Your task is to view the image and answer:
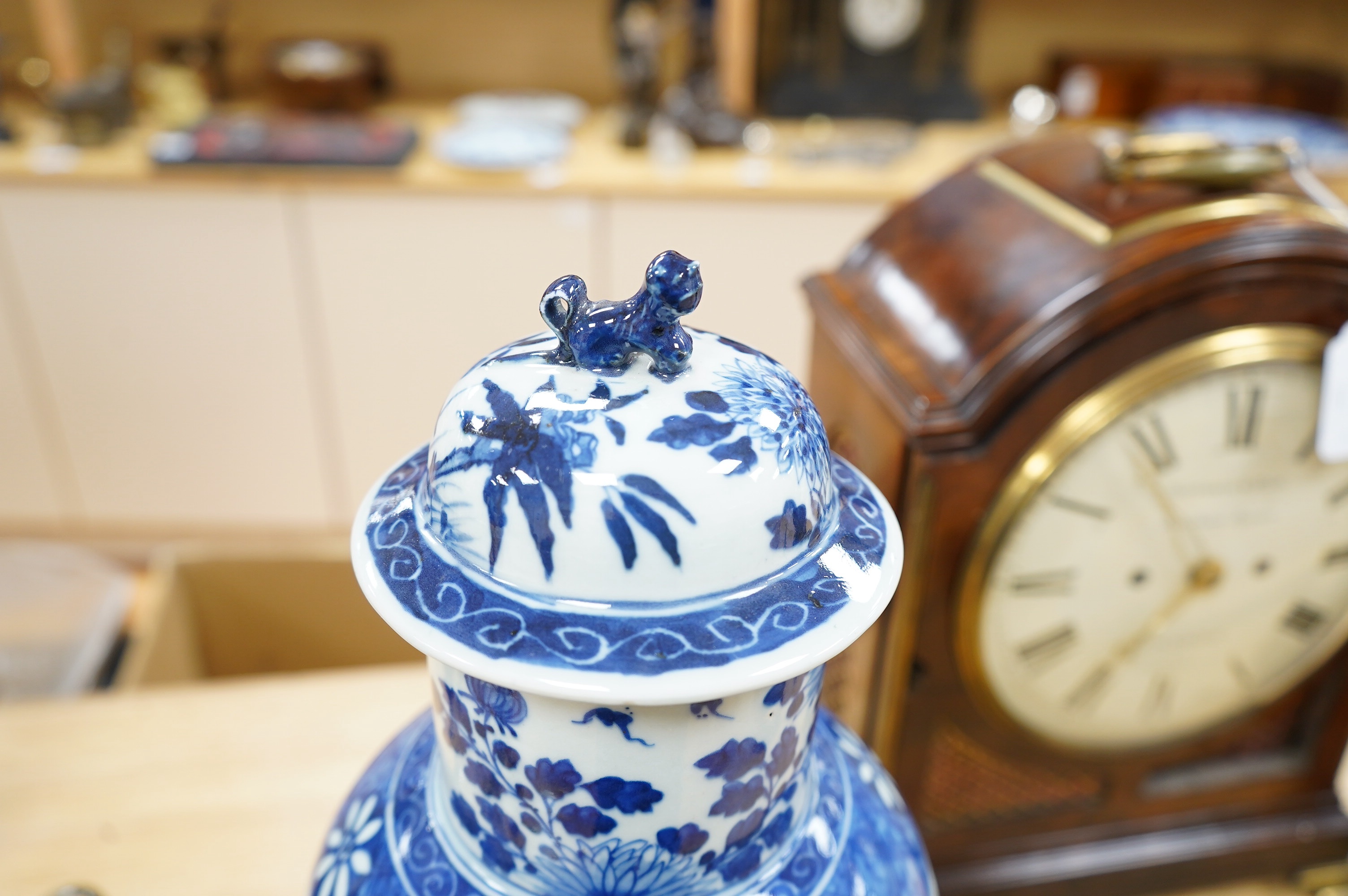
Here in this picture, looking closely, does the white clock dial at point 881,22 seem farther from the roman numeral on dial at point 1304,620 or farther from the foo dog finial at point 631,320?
the foo dog finial at point 631,320

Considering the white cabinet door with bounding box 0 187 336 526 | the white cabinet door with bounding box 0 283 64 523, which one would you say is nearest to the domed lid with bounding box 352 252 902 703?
the white cabinet door with bounding box 0 187 336 526

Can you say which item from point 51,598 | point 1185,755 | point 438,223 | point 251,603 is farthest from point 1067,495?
point 438,223

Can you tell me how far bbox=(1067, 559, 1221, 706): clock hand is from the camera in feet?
2.42

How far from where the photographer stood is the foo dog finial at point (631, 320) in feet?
1.39

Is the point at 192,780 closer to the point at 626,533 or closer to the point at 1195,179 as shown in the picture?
the point at 626,533

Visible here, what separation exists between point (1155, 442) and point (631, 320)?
43cm

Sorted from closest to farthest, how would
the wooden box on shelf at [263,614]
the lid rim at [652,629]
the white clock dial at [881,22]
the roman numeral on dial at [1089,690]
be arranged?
1. the lid rim at [652,629]
2. the roman numeral on dial at [1089,690]
3. the wooden box on shelf at [263,614]
4. the white clock dial at [881,22]

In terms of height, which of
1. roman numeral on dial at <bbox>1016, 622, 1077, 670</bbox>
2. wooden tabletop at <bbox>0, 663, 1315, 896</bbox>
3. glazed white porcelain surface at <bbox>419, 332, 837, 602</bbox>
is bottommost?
wooden tabletop at <bbox>0, 663, 1315, 896</bbox>

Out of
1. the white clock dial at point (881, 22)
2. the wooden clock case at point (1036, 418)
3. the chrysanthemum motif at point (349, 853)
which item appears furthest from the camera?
the white clock dial at point (881, 22)

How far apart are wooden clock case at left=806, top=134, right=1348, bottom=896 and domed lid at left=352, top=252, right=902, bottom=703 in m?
0.24

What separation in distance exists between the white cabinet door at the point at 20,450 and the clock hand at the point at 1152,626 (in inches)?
98.0

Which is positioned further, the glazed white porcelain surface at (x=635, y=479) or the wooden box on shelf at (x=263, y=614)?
the wooden box on shelf at (x=263, y=614)

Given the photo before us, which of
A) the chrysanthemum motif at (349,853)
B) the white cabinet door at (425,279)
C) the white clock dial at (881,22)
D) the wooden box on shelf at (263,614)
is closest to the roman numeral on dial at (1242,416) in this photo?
the chrysanthemum motif at (349,853)

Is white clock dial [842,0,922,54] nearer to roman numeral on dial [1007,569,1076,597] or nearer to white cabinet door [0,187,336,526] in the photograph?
white cabinet door [0,187,336,526]
